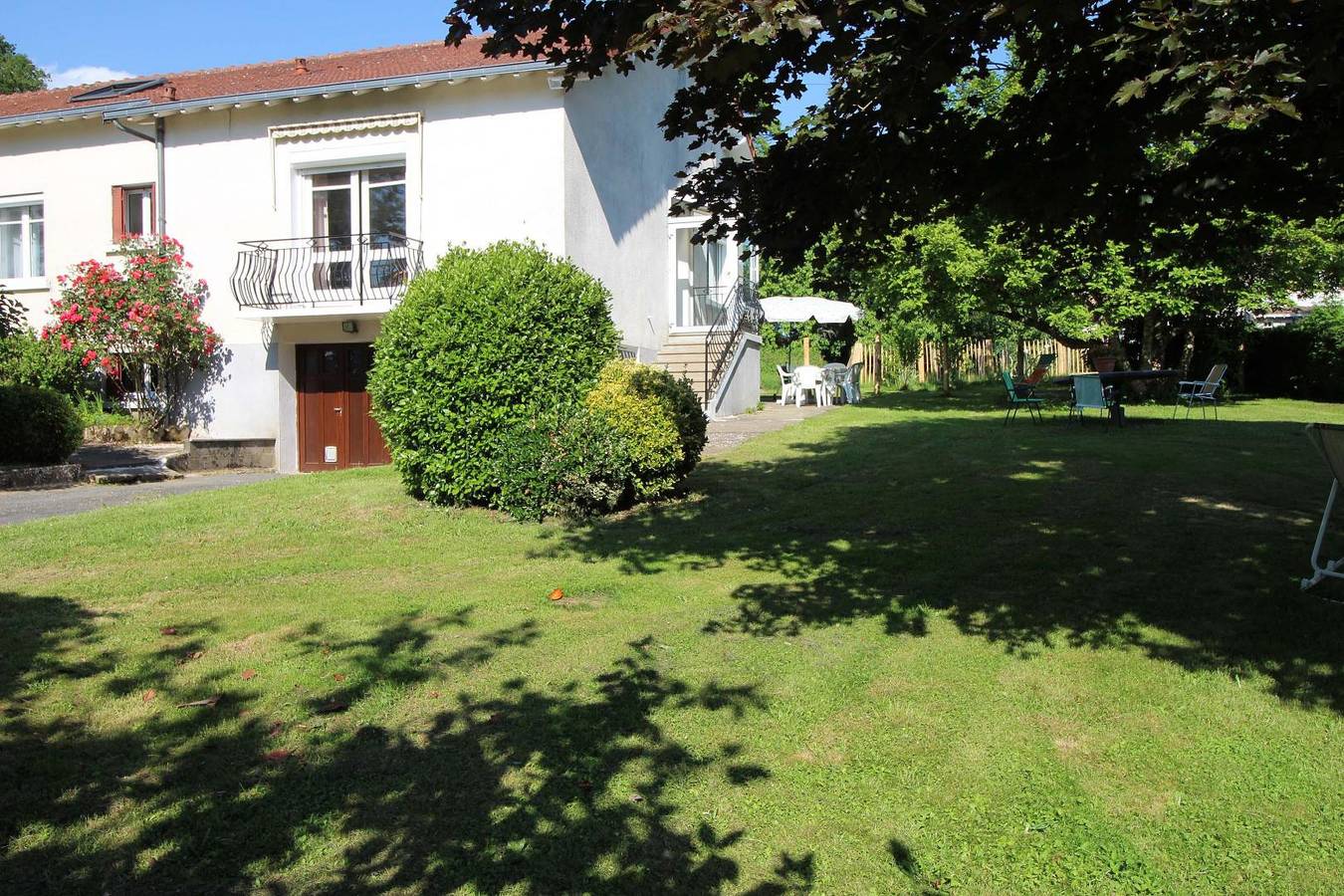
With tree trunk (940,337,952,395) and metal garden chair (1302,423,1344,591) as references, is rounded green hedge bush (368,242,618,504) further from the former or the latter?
tree trunk (940,337,952,395)

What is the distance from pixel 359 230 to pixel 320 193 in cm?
107

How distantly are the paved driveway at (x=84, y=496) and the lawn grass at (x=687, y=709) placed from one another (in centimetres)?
249

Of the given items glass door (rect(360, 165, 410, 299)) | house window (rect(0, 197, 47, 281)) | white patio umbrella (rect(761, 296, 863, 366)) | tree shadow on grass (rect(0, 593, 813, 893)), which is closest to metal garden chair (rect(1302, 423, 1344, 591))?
tree shadow on grass (rect(0, 593, 813, 893))

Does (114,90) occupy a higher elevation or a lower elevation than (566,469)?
higher

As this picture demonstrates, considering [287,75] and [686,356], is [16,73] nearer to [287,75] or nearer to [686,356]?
[287,75]

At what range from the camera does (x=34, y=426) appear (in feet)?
42.3

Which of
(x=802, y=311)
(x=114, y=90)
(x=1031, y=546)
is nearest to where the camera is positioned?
(x=1031, y=546)

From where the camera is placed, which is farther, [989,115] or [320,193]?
[320,193]

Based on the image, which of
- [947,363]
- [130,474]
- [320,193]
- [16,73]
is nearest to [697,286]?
[947,363]

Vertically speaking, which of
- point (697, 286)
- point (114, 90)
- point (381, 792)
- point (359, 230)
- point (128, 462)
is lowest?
point (381, 792)

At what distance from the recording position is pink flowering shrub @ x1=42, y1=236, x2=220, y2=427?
15.5 metres

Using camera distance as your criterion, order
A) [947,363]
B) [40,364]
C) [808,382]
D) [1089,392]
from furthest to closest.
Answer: [947,363]
[808,382]
[40,364]
[1089,392]

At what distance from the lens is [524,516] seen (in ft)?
28.8

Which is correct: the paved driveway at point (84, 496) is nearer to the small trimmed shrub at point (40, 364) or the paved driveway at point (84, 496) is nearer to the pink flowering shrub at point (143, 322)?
the pink flowering shrub at point (143, 322)
